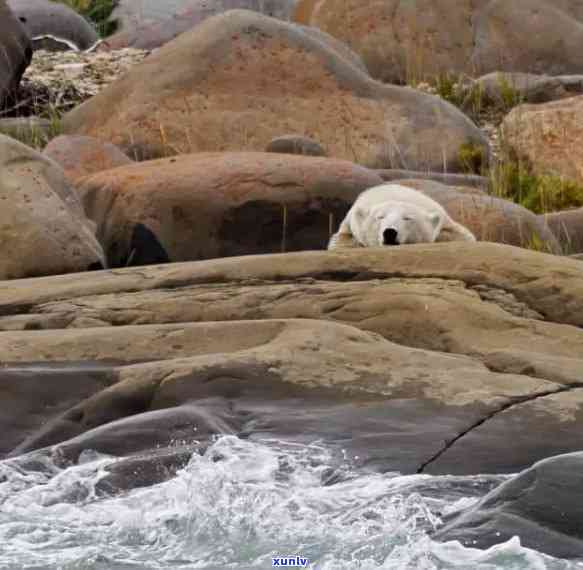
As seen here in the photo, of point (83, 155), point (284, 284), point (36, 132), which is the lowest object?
point (36, 132)

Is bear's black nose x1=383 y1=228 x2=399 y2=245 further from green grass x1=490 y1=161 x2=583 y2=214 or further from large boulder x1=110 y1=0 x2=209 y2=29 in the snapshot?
large boulder x1=110 y1=0 x2=209 y2=29

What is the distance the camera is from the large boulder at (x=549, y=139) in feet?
40.2

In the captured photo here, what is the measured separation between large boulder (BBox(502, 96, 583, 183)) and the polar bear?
10.9ft

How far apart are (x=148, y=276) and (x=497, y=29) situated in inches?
404

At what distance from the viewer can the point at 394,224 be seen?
863 centimetres

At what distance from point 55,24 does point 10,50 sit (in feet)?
17.0

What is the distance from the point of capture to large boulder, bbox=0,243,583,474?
16.8 ft

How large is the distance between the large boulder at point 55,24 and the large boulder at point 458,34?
308 centimetres

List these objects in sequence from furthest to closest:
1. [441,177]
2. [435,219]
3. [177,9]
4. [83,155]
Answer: [177,9] < [441,177] < [83,155] < [435,219]

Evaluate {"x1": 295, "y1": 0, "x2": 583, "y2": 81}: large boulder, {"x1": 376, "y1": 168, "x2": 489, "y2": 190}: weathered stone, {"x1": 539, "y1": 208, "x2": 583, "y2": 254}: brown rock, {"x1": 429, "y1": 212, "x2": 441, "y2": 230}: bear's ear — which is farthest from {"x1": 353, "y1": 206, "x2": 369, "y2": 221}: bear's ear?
{"x1": 295, "y1": 0, "x2": 583, "y2": 81}: large boulder

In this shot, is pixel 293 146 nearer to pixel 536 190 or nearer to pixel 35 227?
pixel 536 190

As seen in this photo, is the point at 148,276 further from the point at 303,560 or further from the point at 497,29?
the point at 497,29

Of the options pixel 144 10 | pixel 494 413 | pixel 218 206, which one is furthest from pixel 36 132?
pixel 144 10

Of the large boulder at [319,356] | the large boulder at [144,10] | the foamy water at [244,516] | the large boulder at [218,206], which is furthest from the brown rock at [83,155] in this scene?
the large boulder at [144,10]
